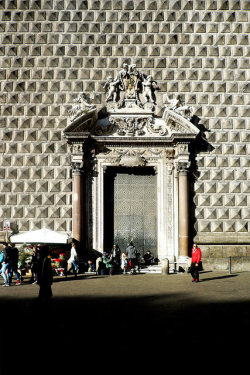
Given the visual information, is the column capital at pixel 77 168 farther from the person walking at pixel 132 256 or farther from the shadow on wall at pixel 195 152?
the shadow on wall at pixel 195 152

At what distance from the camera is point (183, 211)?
62.9ft

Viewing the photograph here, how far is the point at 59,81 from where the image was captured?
20.2 m

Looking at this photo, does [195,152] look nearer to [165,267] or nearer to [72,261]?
[165,267]

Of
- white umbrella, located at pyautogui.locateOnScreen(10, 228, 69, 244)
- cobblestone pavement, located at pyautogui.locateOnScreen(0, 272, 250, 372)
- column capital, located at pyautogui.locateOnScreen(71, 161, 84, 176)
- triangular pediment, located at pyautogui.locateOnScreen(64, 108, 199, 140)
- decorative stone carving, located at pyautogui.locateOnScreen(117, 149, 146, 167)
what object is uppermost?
triangular pediment, located at pyautogui.locateOnScreen(64, 108, 199, 140)

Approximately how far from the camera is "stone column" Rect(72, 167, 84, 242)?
746 inches

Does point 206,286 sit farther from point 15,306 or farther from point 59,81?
point 59,81

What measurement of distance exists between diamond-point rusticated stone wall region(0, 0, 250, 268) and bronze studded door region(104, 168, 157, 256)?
200 cm

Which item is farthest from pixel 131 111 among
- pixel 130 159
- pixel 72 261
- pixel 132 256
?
pixel 72 261

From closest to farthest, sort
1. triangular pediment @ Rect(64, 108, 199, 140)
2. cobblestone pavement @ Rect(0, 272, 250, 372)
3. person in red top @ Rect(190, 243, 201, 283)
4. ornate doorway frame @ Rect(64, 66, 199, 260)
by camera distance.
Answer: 1. cobblestone pavement @ Rect(0, 272, 250, 372)
2. person in red top @ Rect(190, 243, 201, 283)
3. ornate doorway frame @ Rect(64, 66, 199, 260)
4. triangular pediment @ Rect(64, 108, 199, 140)

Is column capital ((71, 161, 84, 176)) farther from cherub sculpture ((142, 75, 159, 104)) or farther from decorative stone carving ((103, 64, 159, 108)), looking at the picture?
cherub sculpture ((142, 75, 159, 104))

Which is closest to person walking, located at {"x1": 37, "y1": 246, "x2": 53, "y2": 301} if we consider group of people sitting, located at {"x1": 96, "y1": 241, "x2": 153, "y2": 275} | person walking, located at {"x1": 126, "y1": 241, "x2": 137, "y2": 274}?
group of people sitting, located at {"x1": 96, "y1": 241, "x2": 153, "y2": 275}

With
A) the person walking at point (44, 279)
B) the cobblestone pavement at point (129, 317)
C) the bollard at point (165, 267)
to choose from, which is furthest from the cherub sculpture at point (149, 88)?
the person walking at point (44, 279)

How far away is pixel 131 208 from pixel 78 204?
2.71 m

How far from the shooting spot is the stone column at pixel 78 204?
62.2ft
